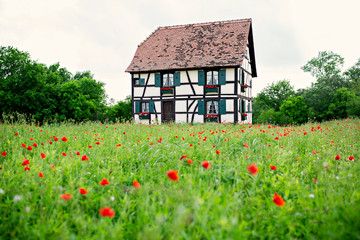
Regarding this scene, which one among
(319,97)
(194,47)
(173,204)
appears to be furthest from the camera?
(319,97)

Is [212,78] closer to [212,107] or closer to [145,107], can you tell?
[212,107]

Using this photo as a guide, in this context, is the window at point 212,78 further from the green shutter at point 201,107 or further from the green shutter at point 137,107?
the green shutter at point 137,107

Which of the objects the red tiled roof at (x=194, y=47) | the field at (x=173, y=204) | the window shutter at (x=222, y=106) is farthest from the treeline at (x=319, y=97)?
the field at (x=173, y=204)

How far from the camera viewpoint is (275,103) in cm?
4028

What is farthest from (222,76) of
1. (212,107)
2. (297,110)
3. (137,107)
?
(297,110)

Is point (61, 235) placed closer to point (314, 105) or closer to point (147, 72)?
point (147, 72)

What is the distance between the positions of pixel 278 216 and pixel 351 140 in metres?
4.96

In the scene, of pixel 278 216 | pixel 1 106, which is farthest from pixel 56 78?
pixel 278 216

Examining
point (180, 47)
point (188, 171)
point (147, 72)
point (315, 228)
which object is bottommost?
point (315, 228)

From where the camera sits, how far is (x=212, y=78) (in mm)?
16375

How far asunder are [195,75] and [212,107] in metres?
2.57

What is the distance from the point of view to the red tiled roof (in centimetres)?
1616

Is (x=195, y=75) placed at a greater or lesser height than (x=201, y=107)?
greater

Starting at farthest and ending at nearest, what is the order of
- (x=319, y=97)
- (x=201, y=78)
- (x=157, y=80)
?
(x=319, y=97)
(x=157, y=80)
(x=201, y=78)
